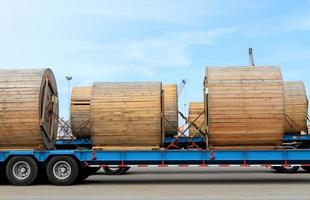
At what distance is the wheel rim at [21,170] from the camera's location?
1716cm

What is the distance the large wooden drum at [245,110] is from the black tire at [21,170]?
5433 mm

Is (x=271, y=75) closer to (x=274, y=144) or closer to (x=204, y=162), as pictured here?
(x=274, y=144)

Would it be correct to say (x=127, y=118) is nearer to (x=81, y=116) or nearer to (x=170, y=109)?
(x=170, y=109)

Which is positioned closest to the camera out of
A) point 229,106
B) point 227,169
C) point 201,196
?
point 201,196

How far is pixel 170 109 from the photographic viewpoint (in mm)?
23891

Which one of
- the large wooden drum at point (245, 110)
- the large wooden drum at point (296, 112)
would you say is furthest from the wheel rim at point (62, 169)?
the large wooden drum at point (296, 112)

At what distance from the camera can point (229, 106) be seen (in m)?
16.9

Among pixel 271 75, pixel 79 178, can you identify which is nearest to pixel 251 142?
pixel 271 75

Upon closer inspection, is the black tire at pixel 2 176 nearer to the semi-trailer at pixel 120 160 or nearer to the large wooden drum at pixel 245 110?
the semi-trailer at pixel 120 160

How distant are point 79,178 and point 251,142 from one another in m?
5.50

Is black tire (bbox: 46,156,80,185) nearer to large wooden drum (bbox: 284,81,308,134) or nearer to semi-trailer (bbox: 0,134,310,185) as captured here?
semi-trailer (bbox: 0,134,310,185)

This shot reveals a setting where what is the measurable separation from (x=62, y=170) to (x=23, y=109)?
2217 millimetres

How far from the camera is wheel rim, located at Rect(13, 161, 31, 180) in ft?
56.3

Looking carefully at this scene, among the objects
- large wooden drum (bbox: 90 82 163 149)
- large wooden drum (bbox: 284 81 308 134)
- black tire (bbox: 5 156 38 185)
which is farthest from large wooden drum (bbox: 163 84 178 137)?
black tire (bbox: 5 156 38 185)
